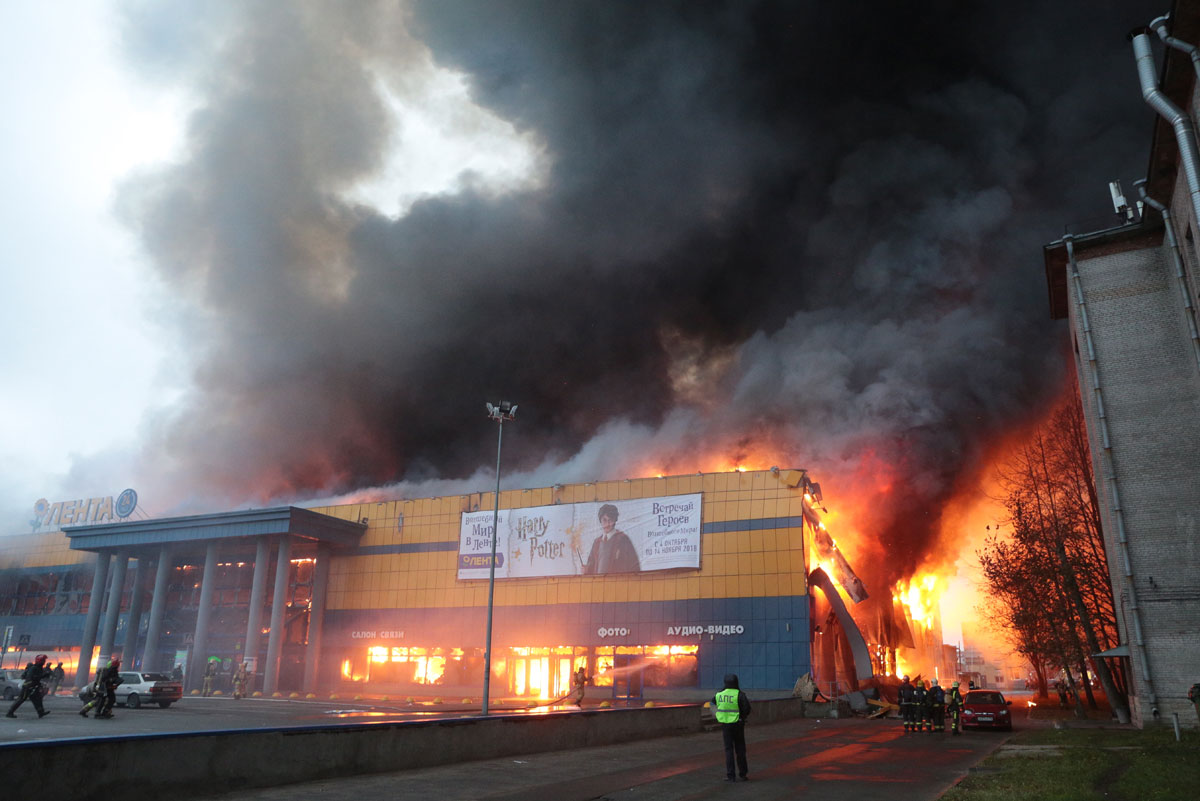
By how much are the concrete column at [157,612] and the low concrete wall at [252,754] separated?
172ft

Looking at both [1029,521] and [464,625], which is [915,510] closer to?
[1029,521]

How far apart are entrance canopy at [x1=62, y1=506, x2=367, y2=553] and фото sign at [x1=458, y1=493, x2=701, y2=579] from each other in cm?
1008

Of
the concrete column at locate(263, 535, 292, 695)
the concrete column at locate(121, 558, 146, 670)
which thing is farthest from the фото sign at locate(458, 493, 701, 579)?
the concrete column at locate(121, 558, 146, 670)

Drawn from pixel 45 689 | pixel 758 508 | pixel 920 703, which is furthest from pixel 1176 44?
pixel 45 689

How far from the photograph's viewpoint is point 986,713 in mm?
28656

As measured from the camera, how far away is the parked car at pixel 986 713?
28.4 meters

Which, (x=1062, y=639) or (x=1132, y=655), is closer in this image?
(x=1132, y=655)

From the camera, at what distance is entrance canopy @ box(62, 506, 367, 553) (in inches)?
2159

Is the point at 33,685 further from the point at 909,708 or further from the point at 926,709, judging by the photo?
the point at 926,709

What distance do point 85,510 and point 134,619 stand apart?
53.6 feet

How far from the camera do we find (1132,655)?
26.4m

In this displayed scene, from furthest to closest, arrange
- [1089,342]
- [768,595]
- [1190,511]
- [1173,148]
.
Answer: [768,595]
[1089,342]
[1190,511]
[1173,148]

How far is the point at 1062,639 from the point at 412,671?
134 feet

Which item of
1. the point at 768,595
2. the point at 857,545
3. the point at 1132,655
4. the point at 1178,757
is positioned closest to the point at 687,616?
the point at 768,595
